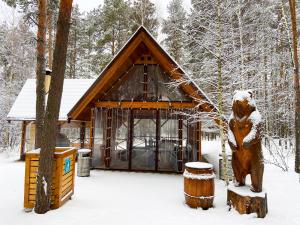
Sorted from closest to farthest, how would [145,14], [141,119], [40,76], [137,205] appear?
[137,205]
[40,76]
[141,119]
[145,14]

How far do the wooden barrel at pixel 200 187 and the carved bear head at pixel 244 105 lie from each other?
141 centimetres

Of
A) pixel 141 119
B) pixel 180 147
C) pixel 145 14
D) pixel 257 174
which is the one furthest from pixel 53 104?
pixel 145 14

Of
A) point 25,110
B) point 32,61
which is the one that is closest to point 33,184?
point 25,110

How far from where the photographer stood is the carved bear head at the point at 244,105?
5.58m

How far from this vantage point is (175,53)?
75.8 ft

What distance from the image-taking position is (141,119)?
34.5ft

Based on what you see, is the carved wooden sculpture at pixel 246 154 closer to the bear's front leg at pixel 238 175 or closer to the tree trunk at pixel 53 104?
the bear's front leg at pixel 238 175

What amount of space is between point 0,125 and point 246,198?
719 inches

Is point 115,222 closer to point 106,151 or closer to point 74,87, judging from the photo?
point 106,151

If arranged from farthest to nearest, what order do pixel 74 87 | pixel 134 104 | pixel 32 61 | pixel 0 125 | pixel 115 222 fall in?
Answer: pixel 32 61 < pixel 0 125 < pixel 74 87 < pixel 134 104 < pixel 115 222

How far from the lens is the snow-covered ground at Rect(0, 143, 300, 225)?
495cm

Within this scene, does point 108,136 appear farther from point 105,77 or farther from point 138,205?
point 138,205

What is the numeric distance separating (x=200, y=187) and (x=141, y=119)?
5.21m

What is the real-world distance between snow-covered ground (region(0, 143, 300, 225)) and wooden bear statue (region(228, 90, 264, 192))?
831 mm
